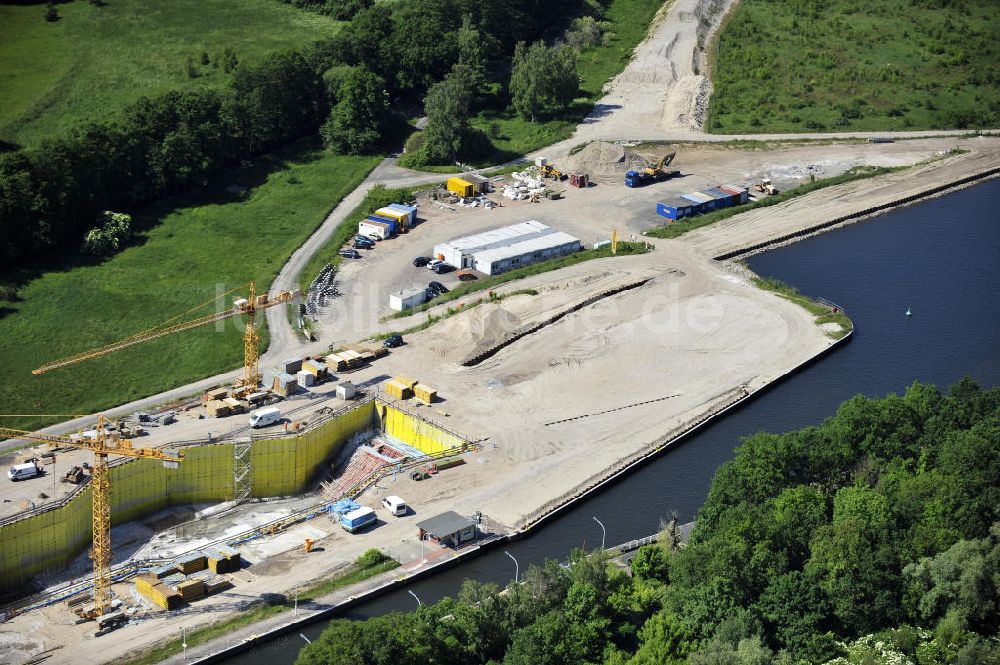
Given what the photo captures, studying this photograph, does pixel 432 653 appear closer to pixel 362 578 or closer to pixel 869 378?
pixel 362 578

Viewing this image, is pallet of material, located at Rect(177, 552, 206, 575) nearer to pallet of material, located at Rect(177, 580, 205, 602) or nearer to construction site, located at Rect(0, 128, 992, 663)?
construction site, located at Rect(0, 128, 992, 663)

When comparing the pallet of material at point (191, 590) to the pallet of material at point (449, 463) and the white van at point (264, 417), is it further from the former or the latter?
the pallet of material at point (449, 463)

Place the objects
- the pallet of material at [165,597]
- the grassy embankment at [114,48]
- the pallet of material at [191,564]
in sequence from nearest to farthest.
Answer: the pallet of material at [165,597] → the pallet of material at [191,564] → the grassy embankment at [114,48]

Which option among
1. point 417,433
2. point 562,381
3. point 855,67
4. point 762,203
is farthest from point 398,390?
point 855,67

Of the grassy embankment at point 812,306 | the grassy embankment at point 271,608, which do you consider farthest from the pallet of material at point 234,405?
the grassy embankment at point 812,306

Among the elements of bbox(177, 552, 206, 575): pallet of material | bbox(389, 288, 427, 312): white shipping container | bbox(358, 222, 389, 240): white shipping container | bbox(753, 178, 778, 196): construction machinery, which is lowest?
bbox(177, 552, 206, 575): pallet of material

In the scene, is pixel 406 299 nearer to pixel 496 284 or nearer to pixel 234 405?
pixel 496 284

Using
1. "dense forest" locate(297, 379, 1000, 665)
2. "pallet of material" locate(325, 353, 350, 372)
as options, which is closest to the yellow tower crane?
"dense forest" locate(297, 379, 1000, 665)
